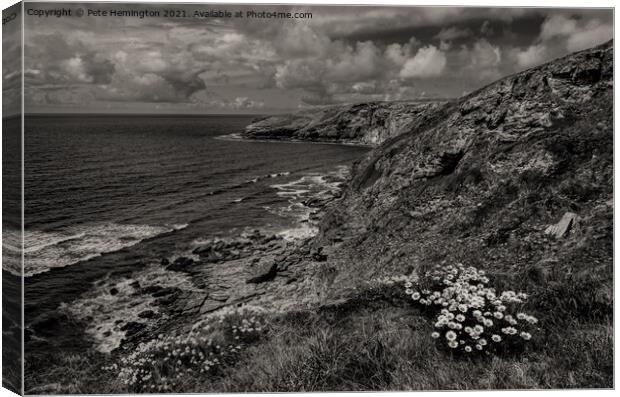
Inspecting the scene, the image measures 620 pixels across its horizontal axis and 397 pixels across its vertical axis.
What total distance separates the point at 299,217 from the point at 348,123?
4.73 meters

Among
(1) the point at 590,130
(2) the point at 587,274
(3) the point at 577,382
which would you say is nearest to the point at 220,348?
(3) the point at 577,382

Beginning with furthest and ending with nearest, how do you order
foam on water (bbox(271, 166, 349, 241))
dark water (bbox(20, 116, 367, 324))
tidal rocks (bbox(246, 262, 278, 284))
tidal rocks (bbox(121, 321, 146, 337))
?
foam on water (bbox(271, 166, 349, 241)), tidal rocks (bbox(246, 262, 278, 284)), tidal rocks (bbox(121, 321, 146, 337)), dark water (bbox(20, 116, 367, 324))

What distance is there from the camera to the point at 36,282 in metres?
10.3

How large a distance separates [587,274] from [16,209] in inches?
429

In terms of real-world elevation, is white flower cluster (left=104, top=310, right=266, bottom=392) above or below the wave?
below

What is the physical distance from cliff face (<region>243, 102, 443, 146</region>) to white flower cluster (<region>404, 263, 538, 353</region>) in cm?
620

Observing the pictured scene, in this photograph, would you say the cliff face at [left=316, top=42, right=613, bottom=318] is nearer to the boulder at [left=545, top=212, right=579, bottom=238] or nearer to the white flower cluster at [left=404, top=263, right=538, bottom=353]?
the boulder at [left=545, top=212, right=579, bottom=238]

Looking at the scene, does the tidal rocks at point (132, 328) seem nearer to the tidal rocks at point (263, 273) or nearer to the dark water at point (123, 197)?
the dark water at point (123, 197)

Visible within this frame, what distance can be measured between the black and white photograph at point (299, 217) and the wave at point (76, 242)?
2.9 inches

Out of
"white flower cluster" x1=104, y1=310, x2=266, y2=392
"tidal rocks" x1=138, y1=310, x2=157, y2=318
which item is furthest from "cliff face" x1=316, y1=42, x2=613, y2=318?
"tidal rocks" x1=138, y1=310, x2=157, y2=318

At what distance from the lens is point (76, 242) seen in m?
12.5

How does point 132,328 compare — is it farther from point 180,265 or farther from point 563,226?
point 563,226

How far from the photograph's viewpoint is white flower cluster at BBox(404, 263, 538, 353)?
8.60 metres

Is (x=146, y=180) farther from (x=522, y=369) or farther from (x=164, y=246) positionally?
(x=522, y=369)
